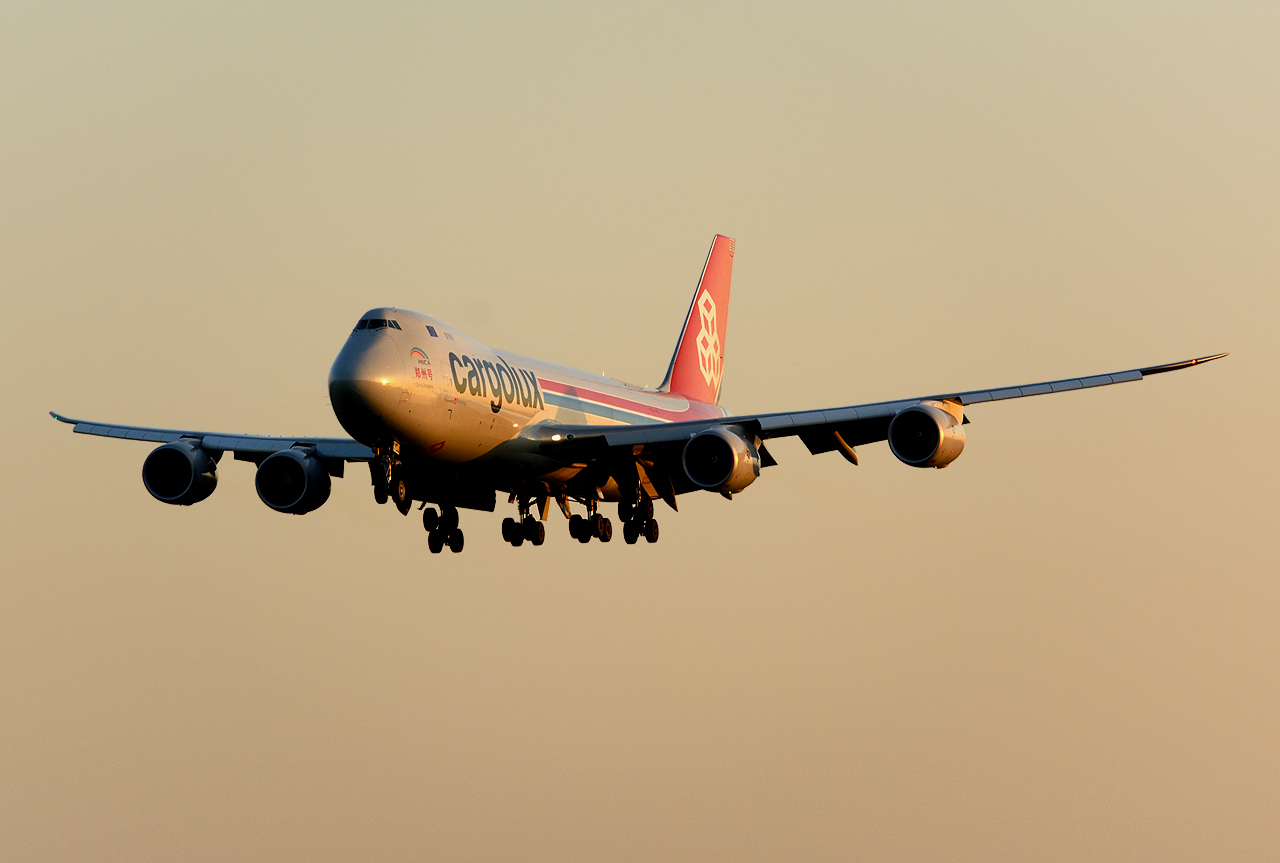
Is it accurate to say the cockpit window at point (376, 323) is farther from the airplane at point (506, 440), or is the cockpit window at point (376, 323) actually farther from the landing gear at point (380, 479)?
the landing gear at point (380, 479)

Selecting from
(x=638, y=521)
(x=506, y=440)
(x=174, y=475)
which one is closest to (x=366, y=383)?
(x=506, y=440)

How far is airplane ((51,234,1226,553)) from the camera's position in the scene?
38281 millimetres

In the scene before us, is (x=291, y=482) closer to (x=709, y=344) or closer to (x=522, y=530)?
(x=522, y=530)

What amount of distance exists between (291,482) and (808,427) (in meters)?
15.6

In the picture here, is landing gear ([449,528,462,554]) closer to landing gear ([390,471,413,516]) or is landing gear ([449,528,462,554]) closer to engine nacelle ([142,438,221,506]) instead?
landing gear ([390,471,413,516])

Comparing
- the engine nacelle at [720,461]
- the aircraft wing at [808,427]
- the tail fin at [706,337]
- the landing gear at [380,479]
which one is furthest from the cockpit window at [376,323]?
the tail fin at [706,337]

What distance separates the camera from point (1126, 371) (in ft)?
136

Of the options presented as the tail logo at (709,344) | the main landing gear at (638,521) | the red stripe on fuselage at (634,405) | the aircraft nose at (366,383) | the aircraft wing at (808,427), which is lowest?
the main landing gear at (638,521)

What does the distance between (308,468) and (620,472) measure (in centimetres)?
939

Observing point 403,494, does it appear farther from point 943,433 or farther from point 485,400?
point 943,433

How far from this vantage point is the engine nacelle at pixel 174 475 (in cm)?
4538

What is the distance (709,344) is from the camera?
6331 centimetres

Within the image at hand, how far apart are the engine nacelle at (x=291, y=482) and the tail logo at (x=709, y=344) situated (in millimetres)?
20890

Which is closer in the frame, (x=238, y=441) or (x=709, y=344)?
(x=238, y=441)
